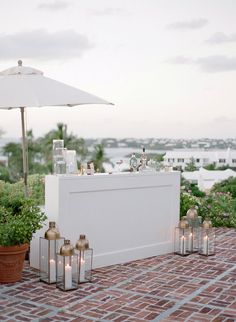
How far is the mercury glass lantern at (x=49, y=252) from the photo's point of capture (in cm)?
484

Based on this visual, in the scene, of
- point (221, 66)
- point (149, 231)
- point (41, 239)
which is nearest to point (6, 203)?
point (41, 239)

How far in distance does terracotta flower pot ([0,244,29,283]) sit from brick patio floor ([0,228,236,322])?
9 centimetres

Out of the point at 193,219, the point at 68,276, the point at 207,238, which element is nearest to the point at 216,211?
the point at 193,219

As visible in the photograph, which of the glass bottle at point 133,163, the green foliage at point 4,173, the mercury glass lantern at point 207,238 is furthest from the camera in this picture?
the green foliage at point 4,173

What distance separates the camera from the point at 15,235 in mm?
4734

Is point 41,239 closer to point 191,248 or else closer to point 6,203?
point 6,203

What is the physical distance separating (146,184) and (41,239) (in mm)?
1474

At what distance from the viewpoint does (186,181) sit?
33.5 ft

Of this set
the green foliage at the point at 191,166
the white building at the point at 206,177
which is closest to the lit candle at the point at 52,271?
the white building at the point at 206,177

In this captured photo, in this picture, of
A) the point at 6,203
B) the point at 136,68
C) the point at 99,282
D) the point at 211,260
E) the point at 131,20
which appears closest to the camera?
the point at 99,282

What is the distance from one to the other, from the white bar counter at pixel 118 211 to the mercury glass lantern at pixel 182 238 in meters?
0.08

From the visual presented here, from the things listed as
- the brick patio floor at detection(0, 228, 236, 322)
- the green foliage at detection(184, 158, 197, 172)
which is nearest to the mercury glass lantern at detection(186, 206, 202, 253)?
the brick patio floor at detection(0, 228, 236, 322)

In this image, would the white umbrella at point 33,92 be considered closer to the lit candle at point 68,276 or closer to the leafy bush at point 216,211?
the lit candle at point 68,276

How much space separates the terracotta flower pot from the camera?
15.6 feet
